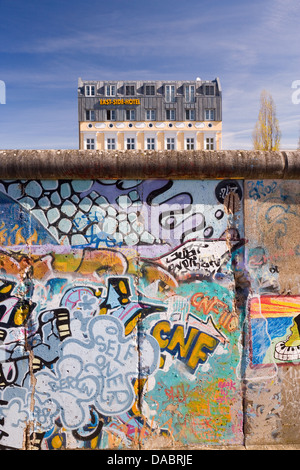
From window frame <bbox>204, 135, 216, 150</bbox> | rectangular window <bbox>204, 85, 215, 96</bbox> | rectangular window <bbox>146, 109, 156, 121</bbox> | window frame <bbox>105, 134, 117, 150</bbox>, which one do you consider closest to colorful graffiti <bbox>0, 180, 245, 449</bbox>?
window frame <bbox>105, 134, 117, 150</bbox>

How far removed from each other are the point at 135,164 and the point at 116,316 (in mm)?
1335

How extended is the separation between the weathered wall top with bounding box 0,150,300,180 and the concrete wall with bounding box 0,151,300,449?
0.5 inches

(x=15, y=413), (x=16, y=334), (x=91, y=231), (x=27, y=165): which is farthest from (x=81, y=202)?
(x=15, y=413)

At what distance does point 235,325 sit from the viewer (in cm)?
328

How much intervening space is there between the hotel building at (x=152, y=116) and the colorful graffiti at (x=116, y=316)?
3969 centimetres

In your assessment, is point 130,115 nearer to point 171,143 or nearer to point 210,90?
point 171,143

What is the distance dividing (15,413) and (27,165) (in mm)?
2177

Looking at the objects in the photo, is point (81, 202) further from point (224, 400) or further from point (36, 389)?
point (224, 400)

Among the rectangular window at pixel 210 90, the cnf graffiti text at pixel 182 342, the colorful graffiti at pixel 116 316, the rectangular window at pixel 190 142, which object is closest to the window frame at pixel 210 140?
the rectangular window at pixel 190 142

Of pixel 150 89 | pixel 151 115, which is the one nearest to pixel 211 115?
pixel 151 115

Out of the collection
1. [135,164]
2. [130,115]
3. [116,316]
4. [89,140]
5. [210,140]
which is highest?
[130,115]

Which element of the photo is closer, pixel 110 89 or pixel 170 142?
pixel 110 89

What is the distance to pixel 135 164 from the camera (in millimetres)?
3182

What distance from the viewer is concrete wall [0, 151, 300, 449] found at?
323 centimetres
